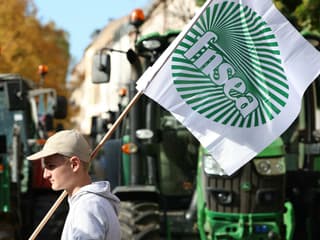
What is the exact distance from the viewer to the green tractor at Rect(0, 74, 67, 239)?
12805mm

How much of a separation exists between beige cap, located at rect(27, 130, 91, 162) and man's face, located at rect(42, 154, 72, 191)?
0.10 feet

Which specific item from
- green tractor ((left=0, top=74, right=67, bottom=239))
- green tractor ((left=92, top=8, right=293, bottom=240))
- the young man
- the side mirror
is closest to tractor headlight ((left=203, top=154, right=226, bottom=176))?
green tractor ((left=92, top=8, right=293, bottom=240))

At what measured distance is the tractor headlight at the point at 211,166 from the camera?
964 centimetres

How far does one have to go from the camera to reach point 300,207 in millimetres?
11031

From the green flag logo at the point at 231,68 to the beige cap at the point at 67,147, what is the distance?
1.57 meters

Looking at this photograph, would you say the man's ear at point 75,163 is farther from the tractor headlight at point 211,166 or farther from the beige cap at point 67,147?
the tractor headlight at point 211,166

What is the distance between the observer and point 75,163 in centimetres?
491

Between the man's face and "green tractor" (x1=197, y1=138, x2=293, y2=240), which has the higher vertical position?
the man's face

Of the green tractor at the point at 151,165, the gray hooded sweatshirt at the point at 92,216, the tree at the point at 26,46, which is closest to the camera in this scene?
the gray hooded sweatshirt at the point at 92,216

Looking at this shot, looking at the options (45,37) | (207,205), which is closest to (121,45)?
(45,37)

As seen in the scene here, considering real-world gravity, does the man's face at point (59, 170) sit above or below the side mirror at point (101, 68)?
below

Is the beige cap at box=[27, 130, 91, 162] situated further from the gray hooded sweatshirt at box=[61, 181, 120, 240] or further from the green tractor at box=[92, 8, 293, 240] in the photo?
the green tractor at box=[92, 8, 293, 240]

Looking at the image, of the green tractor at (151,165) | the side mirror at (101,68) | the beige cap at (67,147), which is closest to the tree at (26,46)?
the green tractor at (151,165)

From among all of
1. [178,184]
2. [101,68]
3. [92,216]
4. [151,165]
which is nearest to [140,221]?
[151,165]
